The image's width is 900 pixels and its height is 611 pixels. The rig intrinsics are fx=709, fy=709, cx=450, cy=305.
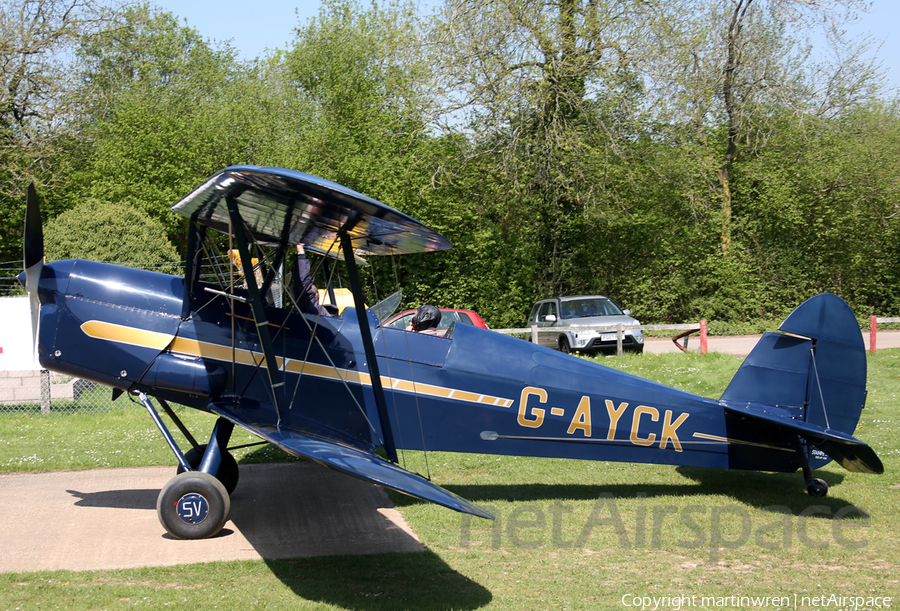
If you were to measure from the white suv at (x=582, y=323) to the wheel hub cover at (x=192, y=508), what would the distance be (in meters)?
11.2

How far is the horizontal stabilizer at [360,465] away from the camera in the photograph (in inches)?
161

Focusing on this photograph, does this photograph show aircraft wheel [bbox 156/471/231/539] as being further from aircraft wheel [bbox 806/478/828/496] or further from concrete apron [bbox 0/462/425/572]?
aircraft wheel [bbox 806/478/828/496]

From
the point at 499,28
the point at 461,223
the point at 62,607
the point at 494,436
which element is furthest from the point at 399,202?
the point at 62,607

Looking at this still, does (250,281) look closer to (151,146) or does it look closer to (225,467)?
(225,467)

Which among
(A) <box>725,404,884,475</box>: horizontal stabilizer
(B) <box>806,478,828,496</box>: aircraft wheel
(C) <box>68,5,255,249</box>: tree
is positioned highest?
(C) <box>68,5,255,249</box>: tree

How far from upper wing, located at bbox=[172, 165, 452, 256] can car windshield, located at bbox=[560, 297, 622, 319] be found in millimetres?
12195

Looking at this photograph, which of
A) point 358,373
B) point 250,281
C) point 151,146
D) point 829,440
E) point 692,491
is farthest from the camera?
point 151,146

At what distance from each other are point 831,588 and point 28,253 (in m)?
6.51

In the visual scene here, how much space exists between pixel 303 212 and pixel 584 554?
138 inches

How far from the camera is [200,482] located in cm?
546

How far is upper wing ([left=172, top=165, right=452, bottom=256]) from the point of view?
4895 millimetres

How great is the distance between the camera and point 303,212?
5.79 metres
